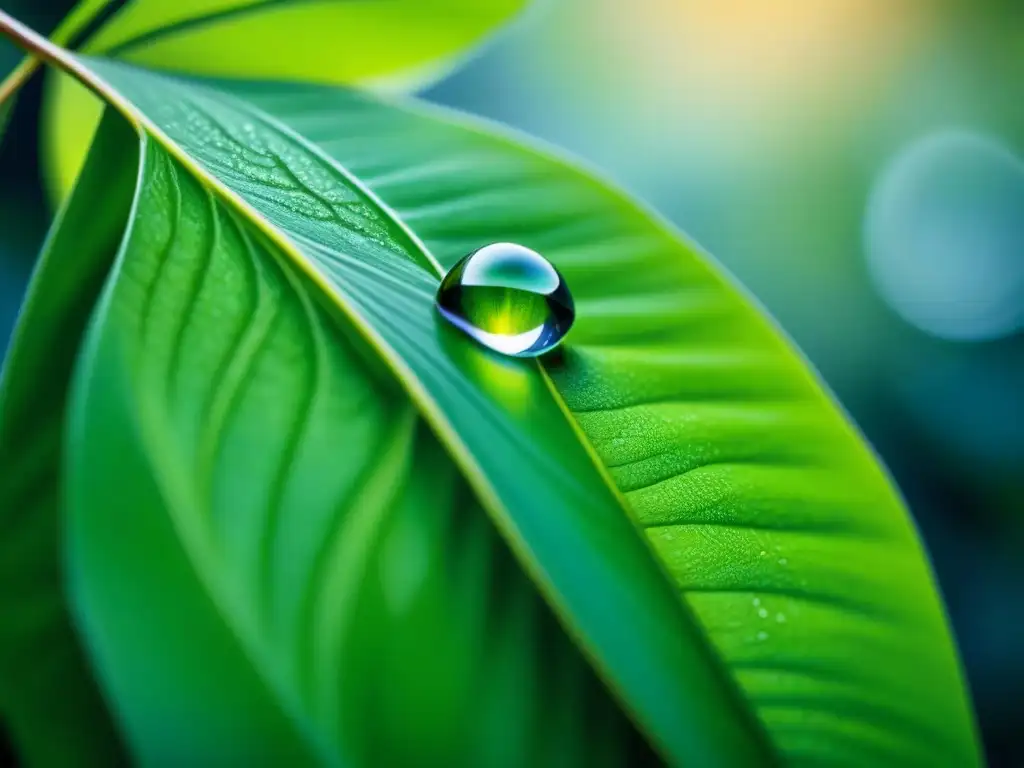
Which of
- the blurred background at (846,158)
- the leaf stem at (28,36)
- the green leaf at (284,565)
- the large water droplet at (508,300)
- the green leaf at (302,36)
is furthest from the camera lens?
the blurred background at (846,158)

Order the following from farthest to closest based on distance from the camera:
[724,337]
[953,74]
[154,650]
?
[953,74] < [724,337] < [154,650]

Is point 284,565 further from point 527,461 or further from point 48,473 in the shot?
point 48,473

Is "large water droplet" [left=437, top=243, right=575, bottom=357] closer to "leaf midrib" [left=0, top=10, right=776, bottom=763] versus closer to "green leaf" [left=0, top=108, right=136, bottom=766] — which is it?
"leaf midrib" [left=0, top=10, right=776, bottom=763]

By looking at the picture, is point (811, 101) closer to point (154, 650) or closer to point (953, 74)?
point (953, 74)

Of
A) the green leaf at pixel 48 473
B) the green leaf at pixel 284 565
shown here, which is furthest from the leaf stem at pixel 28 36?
the green leaf at pixel 284 565

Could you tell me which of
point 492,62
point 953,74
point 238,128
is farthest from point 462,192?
point 953,74

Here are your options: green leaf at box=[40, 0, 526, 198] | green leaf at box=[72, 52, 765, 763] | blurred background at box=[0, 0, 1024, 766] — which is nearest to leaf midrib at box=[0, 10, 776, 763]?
green leaf at box=[72, 52, 765, 763]

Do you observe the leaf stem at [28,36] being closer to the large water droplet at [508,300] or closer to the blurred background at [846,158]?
the large water droplet at [508,300]
